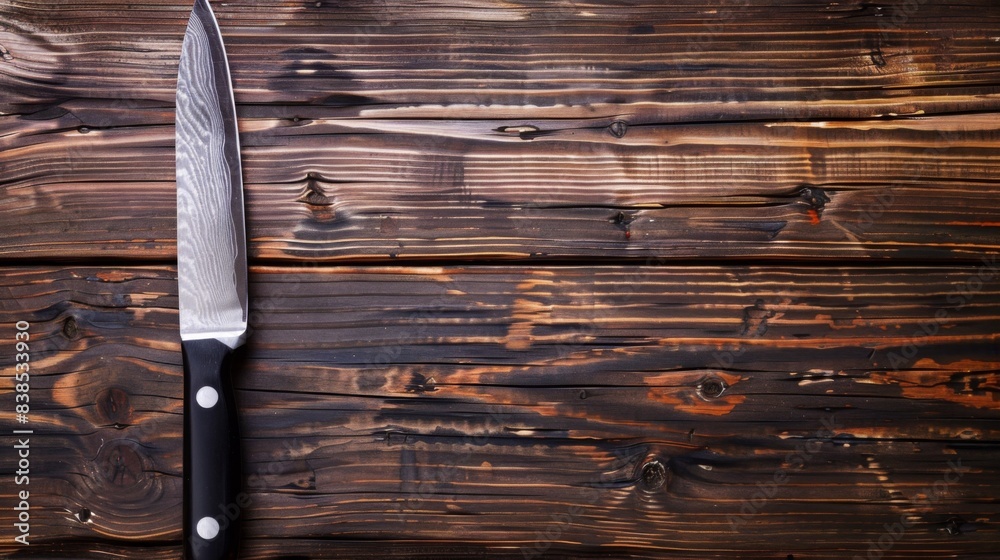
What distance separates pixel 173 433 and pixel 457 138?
0.80m

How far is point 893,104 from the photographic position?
1199 millimetres

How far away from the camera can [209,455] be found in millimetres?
1044

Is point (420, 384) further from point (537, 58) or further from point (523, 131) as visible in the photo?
point (537, 58)

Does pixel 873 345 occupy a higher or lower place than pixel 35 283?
lower

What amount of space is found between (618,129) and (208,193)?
797 millimetres

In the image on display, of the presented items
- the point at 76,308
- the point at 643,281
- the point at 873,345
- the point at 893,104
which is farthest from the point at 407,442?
the point at 893,104

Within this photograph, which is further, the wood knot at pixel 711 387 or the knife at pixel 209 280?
the wood knot at pixel 711 387

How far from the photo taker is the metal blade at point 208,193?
3.61 ft

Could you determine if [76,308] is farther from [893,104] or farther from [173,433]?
[893,104]

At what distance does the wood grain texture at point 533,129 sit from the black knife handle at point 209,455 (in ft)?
0.78

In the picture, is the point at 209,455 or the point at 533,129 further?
the point at 533,129

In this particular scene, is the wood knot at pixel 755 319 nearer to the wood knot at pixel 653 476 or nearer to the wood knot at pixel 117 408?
the wood knot at pixel 653 476

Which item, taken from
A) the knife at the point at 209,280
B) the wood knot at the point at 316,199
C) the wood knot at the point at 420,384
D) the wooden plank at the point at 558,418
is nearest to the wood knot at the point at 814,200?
the wooden plank at the point at 558,418

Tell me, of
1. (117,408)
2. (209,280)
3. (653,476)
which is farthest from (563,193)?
(117,408)
